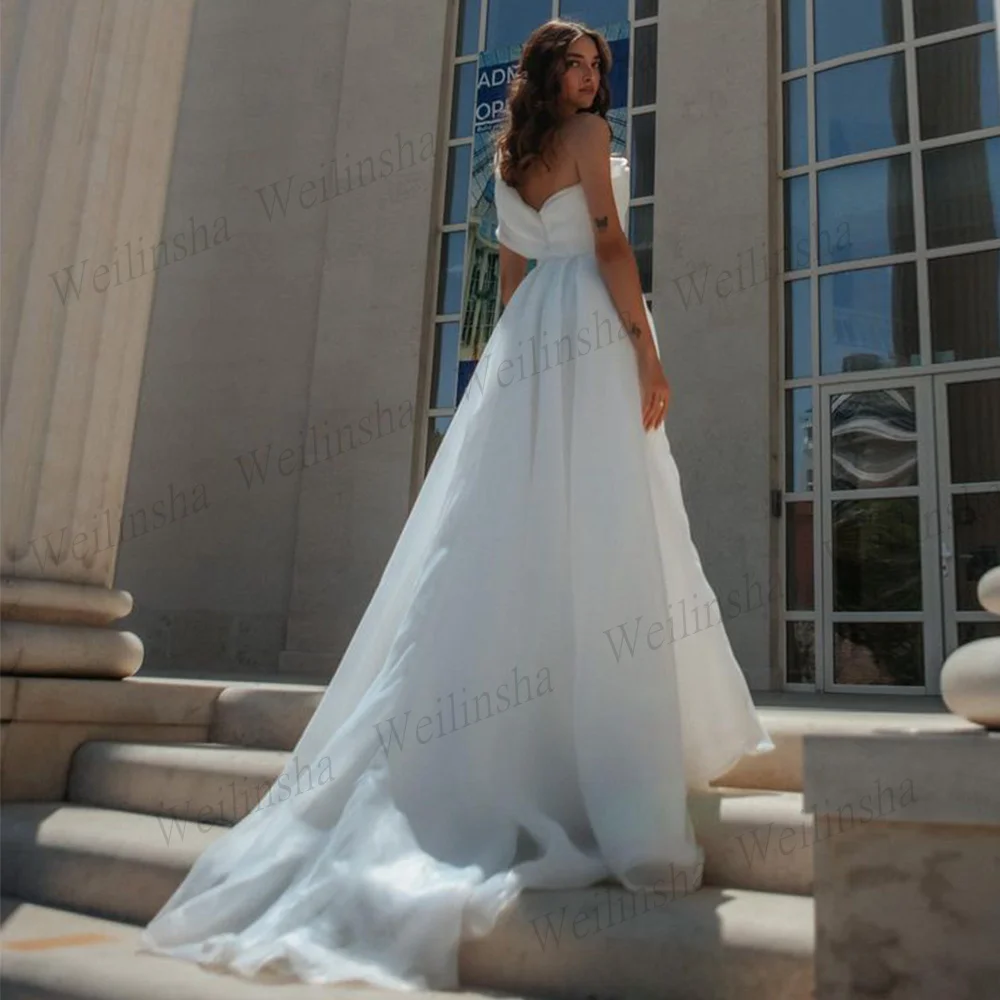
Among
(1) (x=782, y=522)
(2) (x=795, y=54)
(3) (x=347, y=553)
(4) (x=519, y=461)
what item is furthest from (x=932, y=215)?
(4) (x=519, y=461)

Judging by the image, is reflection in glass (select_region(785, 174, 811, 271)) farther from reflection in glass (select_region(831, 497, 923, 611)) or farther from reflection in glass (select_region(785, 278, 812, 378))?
reflection in glass (select_region(831, 497, 923, 611))

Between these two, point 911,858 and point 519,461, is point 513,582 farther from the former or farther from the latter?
point 911,858

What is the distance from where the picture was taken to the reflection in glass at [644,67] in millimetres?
8969

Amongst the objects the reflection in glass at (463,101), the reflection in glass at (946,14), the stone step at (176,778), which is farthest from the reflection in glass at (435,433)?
the stone step at (176,778)

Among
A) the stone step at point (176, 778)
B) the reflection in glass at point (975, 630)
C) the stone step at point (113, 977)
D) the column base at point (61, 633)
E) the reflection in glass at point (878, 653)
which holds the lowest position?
the stone step at point (113, 977)

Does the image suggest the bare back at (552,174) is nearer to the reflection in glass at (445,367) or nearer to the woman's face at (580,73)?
the woman's face at (580,73)

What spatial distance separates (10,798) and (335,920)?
2074 millimetres

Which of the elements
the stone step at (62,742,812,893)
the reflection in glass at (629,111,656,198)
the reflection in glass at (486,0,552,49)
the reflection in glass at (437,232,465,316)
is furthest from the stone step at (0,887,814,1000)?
the reflection in glass at (486,0,552,49)

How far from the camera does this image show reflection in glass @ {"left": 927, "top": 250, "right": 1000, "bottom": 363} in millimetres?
7559

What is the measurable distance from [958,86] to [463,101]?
4379 millimetres

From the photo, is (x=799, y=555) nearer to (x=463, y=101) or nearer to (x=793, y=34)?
(x=793, y=34)

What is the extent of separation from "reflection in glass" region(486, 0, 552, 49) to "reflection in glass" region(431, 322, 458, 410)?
2.79 meters

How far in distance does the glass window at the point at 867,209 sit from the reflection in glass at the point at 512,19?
3203 mm

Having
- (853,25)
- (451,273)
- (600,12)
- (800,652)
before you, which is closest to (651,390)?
(800,652)
